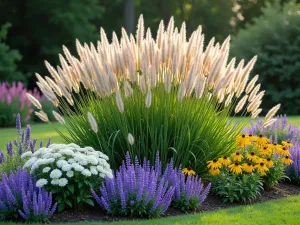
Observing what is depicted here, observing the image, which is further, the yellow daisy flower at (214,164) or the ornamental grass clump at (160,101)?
the ornamental grass clump at (160,101)

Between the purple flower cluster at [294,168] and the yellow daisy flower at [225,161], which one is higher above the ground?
the yellow daisy flower at [225,161]

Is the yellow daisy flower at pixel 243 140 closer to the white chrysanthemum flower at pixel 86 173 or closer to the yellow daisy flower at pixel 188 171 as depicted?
the yellow daisy flower at pixel 188 171

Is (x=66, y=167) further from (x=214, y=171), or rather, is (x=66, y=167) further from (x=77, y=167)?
(x=214, y=171)

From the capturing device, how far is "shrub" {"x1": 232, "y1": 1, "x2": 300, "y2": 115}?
77.8 ft

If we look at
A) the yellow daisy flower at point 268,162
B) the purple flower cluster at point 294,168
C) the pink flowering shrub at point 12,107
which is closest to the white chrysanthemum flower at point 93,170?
the yellow daisy flower at point 268,162

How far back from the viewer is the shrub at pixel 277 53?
23719 mm

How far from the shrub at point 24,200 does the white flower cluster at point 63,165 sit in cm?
14

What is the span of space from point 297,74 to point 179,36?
58.7 ft

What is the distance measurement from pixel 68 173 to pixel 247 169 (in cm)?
231

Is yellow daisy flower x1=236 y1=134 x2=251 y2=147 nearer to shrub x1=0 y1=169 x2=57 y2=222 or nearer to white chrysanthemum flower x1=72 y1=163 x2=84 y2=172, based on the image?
white chrysanthemum flower x1=72 y1=163 x2=84 y2=172

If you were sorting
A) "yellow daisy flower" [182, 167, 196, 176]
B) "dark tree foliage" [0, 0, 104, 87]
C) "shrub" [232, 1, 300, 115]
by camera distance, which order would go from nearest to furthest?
1. "yellow daisy flower" [182, 167, 196, 176]
2. "shrub" [232, 1, 300, 115]
3. "dark tree foliage" [0, 0, 104, 87]

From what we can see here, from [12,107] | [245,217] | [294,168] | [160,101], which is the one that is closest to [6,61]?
[12,107]

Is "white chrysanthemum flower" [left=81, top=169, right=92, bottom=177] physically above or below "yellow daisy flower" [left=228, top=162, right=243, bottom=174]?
above

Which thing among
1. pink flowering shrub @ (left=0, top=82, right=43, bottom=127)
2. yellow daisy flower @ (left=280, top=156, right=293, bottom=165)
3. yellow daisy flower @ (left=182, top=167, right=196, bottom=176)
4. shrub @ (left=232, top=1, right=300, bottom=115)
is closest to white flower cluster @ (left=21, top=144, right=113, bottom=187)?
yellow daisy flower @ (left=182, top=167, right=196, bottom=176)
